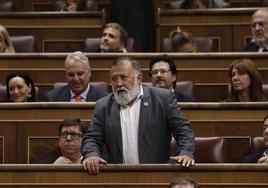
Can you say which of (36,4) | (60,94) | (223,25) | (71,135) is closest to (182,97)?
(60,94)

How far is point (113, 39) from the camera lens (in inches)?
200

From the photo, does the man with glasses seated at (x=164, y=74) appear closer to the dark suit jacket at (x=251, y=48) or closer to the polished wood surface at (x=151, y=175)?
the dark suit jacket at (x=251, y=48)

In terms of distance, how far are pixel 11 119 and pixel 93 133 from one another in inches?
28.0

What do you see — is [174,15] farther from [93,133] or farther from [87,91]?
[93,133]

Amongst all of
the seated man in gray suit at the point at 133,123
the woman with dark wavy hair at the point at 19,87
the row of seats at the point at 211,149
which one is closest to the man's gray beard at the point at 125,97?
the seated man in gray suit at the point at 133,123

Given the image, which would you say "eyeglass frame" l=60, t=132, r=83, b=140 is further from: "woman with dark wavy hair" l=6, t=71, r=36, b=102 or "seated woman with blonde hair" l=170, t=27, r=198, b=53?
"seated woman with blonde hair" l=170, t=27, r=198, b=53

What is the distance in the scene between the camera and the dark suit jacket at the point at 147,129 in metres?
3.70

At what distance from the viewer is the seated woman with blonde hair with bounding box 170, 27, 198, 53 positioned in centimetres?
511

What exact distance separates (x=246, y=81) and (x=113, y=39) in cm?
89

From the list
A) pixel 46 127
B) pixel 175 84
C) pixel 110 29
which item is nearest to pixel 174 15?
pixel 110 29

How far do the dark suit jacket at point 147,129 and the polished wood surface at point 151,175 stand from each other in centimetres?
13

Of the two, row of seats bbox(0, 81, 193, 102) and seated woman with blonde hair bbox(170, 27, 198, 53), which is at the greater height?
seated woman with blonde hair bbox(170, 27, 198, 53)

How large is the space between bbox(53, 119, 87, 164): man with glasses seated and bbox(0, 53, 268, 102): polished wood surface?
1.04 m

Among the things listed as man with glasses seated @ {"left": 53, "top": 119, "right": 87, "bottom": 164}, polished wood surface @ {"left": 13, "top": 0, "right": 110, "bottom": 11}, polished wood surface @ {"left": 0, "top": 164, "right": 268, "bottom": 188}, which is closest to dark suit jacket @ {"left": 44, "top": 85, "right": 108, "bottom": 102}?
man with glasses seated @ {"left": 53, "top": 119, "right": 87, "bottom": 164}
